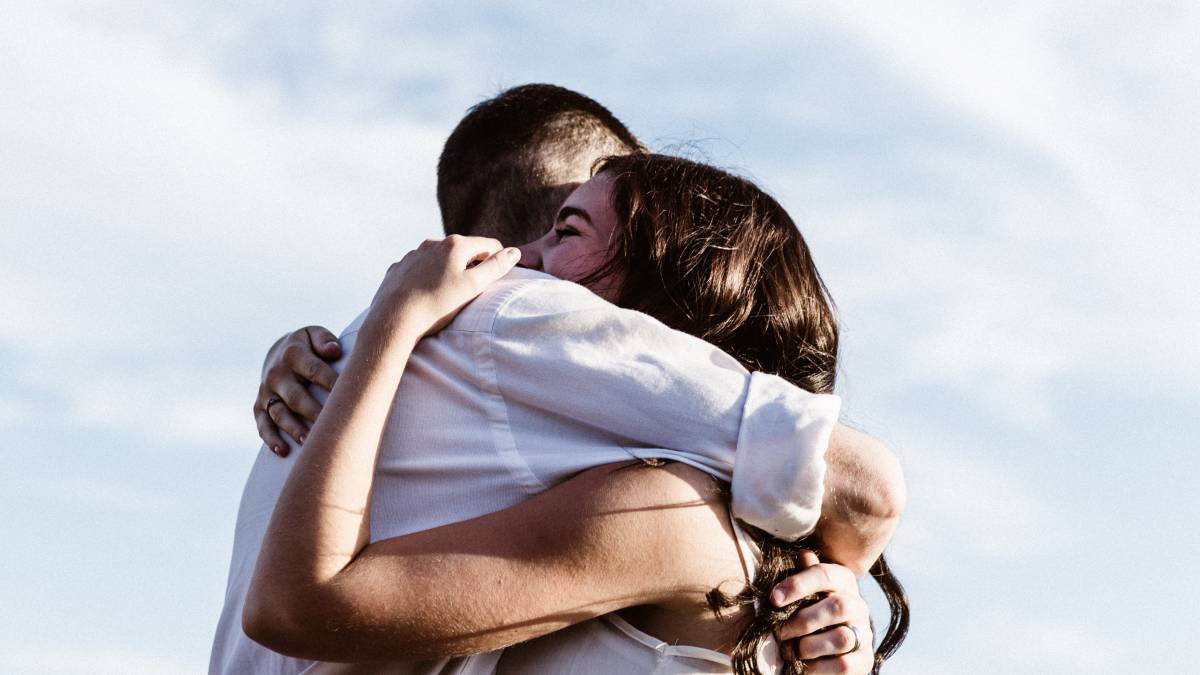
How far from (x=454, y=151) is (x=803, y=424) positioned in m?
3.21

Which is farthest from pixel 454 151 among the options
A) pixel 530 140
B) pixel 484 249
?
pixel 484 249

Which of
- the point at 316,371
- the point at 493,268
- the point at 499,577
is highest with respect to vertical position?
the point at 493,268

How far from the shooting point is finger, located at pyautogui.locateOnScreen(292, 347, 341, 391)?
296 cm

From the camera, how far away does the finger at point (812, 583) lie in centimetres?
266

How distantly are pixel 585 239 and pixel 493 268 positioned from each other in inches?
21.3

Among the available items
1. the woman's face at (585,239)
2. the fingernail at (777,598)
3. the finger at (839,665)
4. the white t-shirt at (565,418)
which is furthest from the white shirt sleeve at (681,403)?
the woman's face at (585,239)

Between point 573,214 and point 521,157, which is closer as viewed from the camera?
point 573,214

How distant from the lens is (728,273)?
3.11 meters

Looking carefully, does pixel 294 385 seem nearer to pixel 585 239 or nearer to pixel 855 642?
pixel 585 239

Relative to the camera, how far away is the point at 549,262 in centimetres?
333

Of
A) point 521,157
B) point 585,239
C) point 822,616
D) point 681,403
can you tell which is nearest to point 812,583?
point 822,616

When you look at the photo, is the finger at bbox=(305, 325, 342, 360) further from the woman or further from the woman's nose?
the woman's nose

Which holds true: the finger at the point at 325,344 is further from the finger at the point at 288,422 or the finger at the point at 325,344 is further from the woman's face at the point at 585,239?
the woman's face at the point at 585,239

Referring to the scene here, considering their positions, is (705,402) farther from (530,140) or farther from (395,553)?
(530,140)
